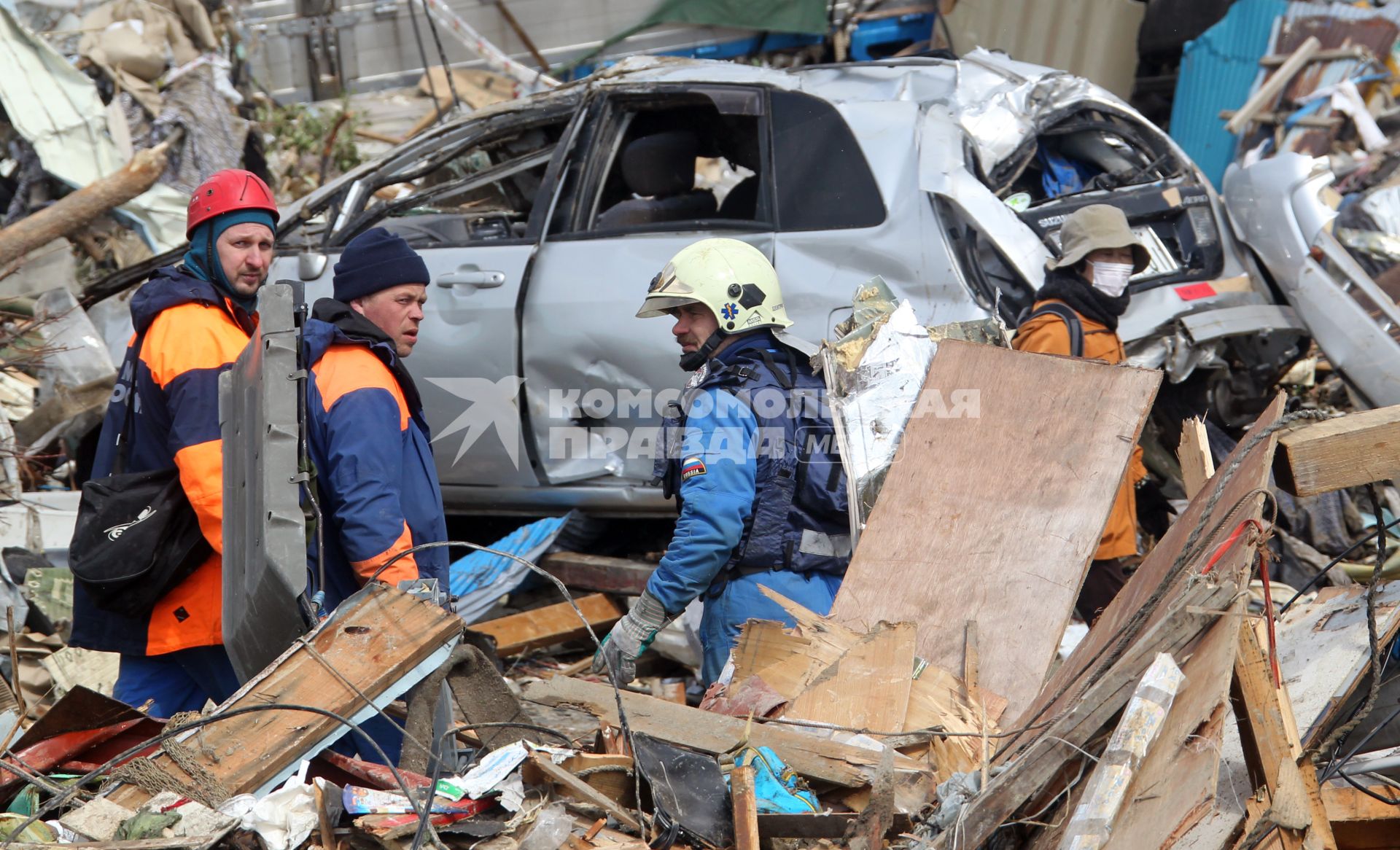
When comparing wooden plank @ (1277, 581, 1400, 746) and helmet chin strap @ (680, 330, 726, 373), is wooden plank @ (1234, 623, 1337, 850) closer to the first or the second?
wooden plank @ (1277, 581, 1400, 746)

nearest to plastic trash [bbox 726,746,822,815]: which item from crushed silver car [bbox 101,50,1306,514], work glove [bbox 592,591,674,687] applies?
work glove [bbox 592,591,674,687]

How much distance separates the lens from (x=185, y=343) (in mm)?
3121

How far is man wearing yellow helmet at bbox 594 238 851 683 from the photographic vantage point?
3301 mm

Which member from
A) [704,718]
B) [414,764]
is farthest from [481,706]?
[704,718]

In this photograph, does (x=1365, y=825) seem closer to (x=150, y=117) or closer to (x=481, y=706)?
(x=481, y=706)

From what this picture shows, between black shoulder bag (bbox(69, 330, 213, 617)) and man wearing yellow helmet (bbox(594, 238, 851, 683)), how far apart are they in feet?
3.73

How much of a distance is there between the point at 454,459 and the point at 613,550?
814 mm

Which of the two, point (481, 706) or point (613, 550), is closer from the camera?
point (481, 706)

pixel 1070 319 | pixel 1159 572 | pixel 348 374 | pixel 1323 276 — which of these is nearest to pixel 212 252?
pixel 348 374

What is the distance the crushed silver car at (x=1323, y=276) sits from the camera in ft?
15.1

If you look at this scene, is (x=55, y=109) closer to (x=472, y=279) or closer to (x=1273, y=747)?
(x=472, y=279)

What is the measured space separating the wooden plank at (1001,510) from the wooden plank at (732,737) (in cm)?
58

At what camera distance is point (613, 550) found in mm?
5586

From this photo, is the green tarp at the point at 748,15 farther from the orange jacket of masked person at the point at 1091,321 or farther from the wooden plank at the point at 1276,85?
the orange jacket of masked person at the point at 1091,321
